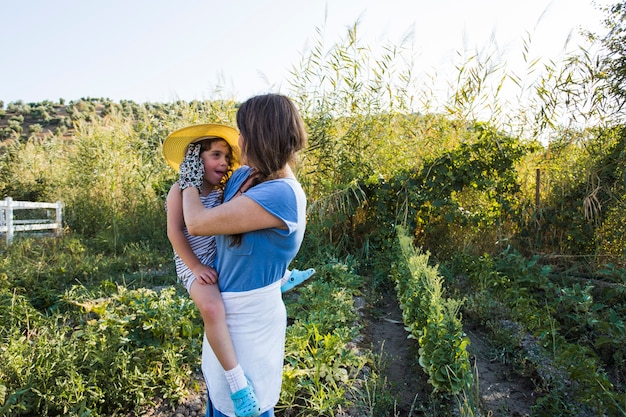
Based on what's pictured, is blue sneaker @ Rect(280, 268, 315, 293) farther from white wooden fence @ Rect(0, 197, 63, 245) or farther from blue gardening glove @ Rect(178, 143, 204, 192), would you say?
white wooden fence @ Rect(0, 197, 63, 245)

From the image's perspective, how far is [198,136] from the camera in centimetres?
175

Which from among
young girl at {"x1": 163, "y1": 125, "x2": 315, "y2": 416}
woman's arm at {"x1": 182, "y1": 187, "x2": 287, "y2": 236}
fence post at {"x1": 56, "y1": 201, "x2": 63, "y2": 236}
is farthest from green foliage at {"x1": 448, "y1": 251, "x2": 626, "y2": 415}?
fence post at {"x1": 56, "y1": 201, "x2": 63, "y2": 236}

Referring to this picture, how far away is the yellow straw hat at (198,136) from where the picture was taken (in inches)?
67.6

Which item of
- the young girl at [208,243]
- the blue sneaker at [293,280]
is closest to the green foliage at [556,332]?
the blue sneaker at [293,280]

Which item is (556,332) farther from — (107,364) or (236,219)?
(107,364)

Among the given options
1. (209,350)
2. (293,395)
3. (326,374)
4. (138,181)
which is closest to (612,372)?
(326,374)

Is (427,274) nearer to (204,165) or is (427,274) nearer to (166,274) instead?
(204,165)

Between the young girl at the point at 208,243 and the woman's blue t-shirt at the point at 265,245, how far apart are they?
0.26 feet

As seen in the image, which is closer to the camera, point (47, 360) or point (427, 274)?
point (47, 360)

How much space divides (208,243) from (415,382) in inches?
76.8

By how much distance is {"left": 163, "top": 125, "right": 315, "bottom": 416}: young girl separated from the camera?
55.5 inches

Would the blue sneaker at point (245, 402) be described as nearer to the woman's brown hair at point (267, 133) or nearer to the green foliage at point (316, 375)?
the woman's brown hair at point (267, 133)

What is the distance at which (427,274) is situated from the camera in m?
3.40

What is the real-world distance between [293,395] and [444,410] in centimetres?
84
